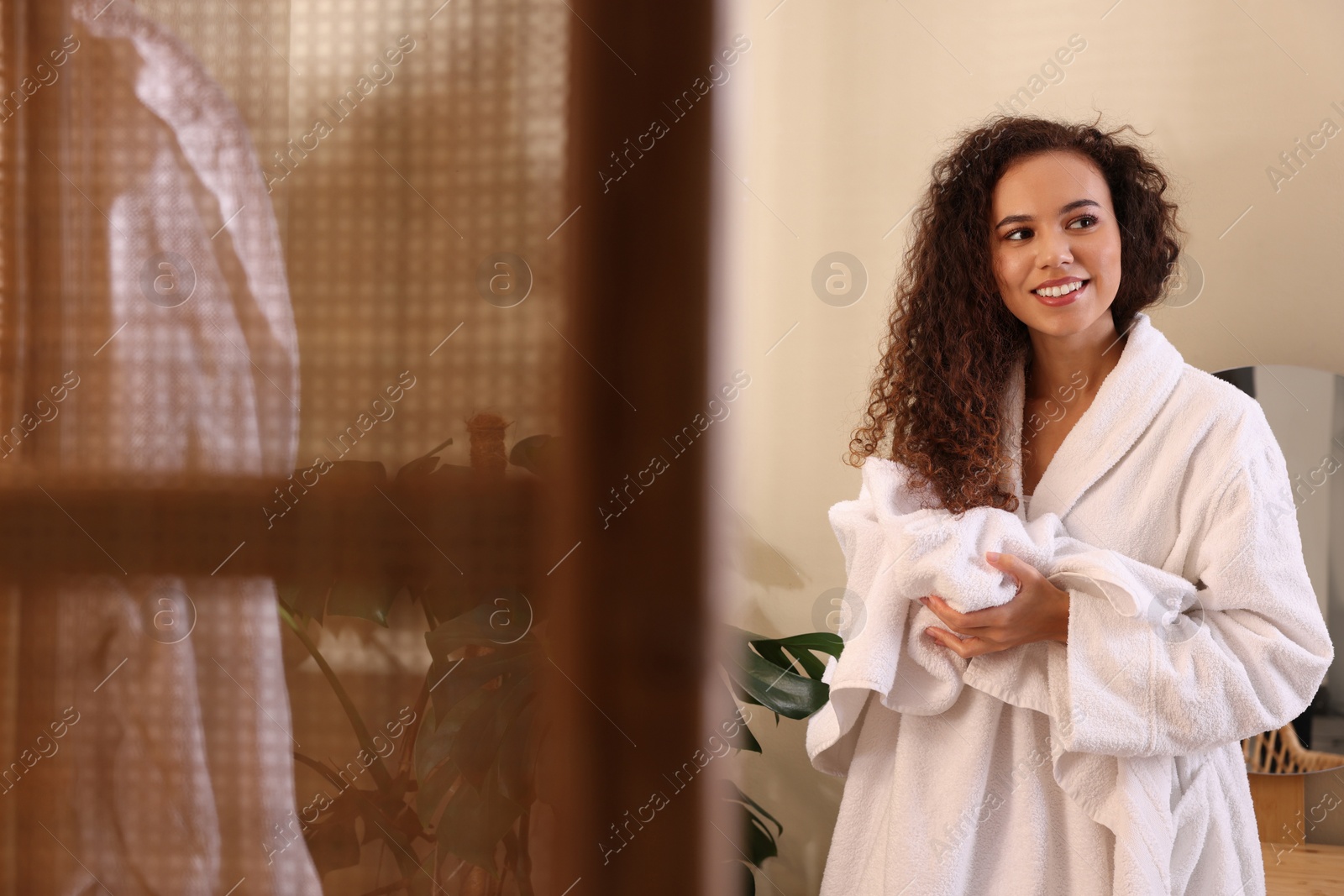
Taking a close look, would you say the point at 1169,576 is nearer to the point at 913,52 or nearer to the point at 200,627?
the point at 200,627

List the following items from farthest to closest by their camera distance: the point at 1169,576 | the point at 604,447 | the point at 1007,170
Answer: the point at 1007,170, the point at 1169,576, the point at 604,447

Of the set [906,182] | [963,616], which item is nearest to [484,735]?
[963,616]

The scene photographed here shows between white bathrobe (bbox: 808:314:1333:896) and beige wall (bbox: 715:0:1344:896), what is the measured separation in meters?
0.30

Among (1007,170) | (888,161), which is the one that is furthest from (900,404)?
(888,161)

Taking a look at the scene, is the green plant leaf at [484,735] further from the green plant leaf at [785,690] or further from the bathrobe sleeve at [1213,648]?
the green plant leaf at [785,690]

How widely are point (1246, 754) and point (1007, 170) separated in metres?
0.67

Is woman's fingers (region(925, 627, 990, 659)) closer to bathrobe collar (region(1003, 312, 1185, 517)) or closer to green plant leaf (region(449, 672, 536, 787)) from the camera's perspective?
bathrobe collar (region(1003, 312, 1185, 517))

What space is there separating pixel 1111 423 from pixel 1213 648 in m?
0.16

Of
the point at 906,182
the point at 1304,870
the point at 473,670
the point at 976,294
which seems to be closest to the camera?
the point at 473,670

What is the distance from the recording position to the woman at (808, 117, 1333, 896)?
51cm

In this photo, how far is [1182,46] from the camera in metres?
0.91

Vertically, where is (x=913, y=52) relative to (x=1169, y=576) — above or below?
above

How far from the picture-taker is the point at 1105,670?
51 centimetres

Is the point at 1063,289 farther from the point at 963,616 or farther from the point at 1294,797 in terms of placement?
the point at 1294,797
